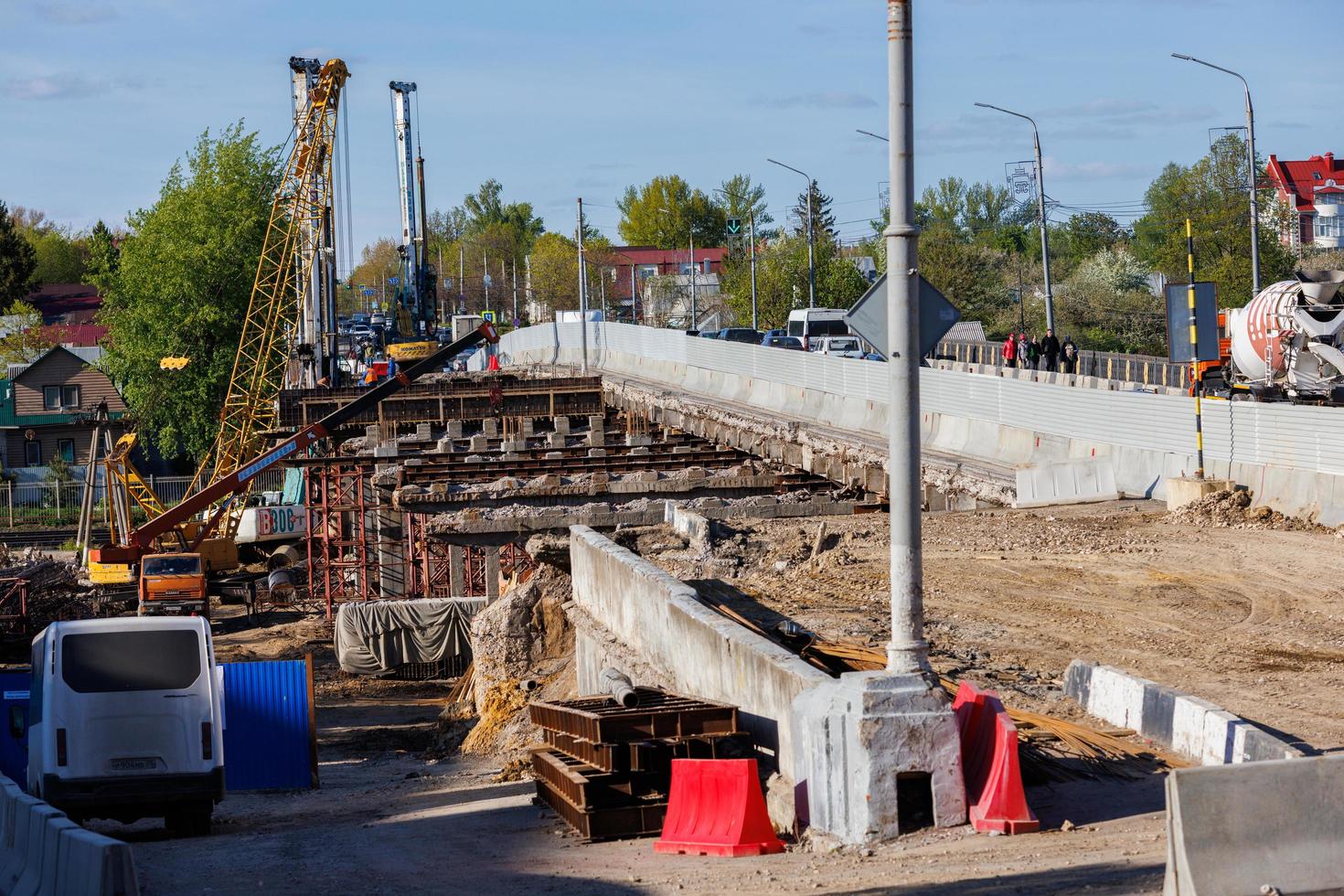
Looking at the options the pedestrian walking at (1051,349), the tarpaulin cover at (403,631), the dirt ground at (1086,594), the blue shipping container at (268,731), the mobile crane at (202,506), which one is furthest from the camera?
the pedestrian walking at (1051,349)

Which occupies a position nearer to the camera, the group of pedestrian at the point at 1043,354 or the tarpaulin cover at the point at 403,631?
the tarpaulin cover at the point at 403,631

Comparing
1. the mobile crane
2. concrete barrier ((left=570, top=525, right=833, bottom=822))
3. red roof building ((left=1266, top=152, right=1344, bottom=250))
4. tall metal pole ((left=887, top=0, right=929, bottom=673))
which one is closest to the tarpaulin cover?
the mobile crane

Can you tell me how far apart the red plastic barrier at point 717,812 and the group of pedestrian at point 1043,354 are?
32405 mm

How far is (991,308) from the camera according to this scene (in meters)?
96.9

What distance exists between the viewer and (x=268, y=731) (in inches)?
817

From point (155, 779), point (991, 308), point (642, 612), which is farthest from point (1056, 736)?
point (991, 308)

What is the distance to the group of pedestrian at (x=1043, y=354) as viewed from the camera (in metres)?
41.3

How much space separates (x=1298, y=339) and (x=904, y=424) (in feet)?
77.4

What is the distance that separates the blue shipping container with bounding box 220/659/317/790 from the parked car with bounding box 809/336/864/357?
33.1 meters

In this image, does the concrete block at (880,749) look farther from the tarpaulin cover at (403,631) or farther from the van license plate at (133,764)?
the tarpaulin cover at (403,631)

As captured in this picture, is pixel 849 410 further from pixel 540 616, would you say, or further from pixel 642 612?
pixel 642 612

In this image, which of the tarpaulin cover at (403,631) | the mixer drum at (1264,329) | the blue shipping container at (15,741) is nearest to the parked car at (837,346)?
the mixer drum at (1264,329)

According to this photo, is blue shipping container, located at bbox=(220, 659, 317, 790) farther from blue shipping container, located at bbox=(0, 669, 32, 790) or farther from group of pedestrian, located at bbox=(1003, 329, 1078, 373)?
group of pedestrian, located at bbox=(1003, 329, 1078, 373)

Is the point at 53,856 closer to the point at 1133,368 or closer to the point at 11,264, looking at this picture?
the point at 1133,368
